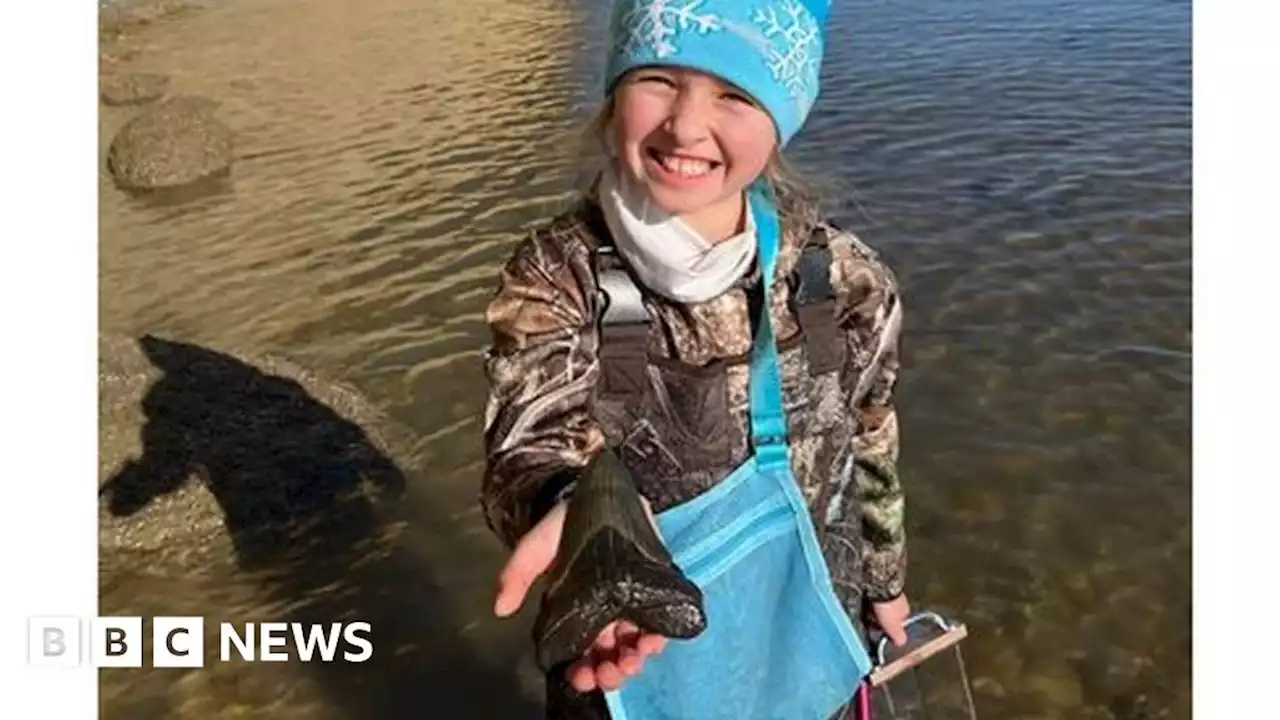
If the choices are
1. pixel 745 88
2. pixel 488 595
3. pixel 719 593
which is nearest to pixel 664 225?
pixel 745 88

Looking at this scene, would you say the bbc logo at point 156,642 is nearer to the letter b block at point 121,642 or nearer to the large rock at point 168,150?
the letter b block at point 121,642

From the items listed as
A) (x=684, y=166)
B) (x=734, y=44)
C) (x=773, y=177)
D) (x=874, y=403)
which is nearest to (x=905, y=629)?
(x=874, y=403)

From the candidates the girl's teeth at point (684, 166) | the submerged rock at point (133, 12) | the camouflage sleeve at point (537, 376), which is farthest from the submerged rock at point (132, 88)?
the girl's teeth at point (684, 166)

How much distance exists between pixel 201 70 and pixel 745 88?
1086 cm

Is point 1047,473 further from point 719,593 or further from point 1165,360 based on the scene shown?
point 719,593

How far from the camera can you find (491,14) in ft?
46.1

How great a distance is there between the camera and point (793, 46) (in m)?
2.45

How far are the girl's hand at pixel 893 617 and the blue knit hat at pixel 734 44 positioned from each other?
109 centimetres

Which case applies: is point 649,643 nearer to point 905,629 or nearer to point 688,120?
point 688,120

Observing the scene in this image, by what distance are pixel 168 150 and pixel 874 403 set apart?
25.5 feet

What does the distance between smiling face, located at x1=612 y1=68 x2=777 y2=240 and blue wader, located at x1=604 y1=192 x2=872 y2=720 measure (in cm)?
14

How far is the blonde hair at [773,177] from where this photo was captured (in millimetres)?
2496
